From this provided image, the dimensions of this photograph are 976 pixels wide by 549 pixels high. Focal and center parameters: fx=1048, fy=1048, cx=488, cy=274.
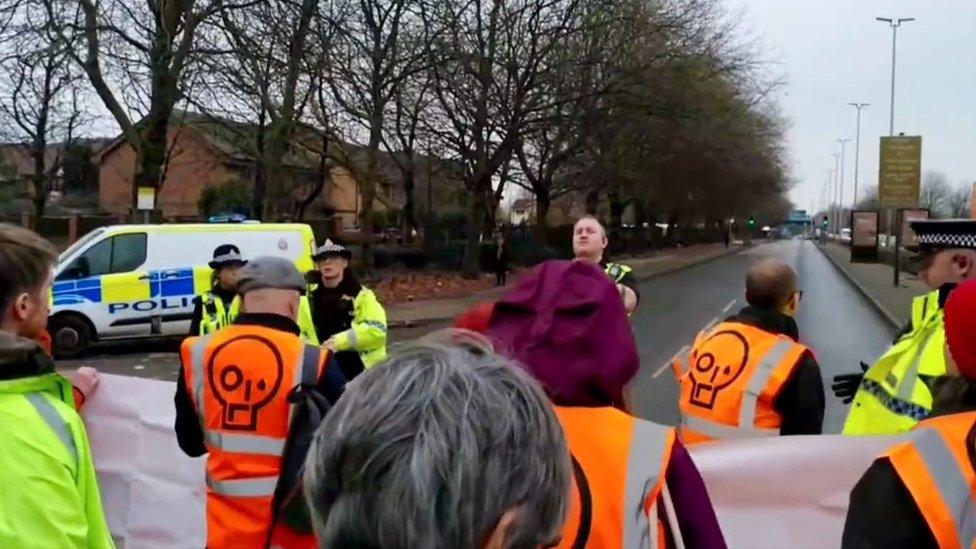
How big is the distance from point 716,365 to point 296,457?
1.77 meters

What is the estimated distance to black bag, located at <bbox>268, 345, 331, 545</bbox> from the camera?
3393mm

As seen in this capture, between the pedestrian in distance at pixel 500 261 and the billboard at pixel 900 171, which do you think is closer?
the pedestrian in distance at pixel 500 261

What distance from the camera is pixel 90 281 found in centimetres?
1653

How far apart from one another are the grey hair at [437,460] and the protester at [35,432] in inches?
36.0

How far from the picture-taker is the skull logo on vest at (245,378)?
3.50m

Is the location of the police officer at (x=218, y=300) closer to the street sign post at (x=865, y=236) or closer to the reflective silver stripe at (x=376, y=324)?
the reflective silver stripe at (x=376, y=324)

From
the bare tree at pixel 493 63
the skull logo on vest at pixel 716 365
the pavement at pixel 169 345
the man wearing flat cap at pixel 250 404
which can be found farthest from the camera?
the bare tree at pixel 493 63

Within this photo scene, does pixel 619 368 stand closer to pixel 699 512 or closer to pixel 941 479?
pixel 699 512

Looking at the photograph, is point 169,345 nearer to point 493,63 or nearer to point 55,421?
point 493,63

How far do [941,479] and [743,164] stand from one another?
54450mm

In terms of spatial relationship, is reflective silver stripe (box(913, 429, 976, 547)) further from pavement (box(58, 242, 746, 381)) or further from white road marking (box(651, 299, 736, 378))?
pavement (box(58, 242, 746, 381))

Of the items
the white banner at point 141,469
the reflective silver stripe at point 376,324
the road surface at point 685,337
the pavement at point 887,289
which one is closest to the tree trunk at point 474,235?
the road surface at point 685,337

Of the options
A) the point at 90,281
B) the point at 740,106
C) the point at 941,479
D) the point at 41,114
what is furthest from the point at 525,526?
the point at 740,106

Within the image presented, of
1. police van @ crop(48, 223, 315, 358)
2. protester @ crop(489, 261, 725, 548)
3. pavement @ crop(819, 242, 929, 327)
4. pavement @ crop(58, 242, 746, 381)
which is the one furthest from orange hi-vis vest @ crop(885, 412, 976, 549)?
pavement @ crop(819, 242, 929, 327)
